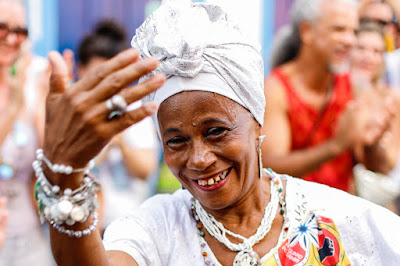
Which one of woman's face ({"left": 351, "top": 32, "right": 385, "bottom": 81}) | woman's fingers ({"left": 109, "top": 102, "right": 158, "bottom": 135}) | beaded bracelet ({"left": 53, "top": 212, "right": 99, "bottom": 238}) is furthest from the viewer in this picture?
woman's face ({"left": 351, "top": 32, "right": 385, "bottom": 81})

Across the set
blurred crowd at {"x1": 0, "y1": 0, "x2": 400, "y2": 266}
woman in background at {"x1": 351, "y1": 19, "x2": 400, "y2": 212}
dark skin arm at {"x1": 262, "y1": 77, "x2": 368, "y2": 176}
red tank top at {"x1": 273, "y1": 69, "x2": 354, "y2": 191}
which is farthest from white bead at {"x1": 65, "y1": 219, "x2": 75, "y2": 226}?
woman in background at {"x1": 351, "y1": 19, "x2": 400, "y2": 212}

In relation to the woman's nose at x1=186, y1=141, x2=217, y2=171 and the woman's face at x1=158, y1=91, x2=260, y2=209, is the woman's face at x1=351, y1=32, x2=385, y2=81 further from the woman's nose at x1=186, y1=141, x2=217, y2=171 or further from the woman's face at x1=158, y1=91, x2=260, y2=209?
the woman's nose at x1=186, y1=141, x2=217, y2=171

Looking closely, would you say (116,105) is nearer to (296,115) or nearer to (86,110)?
(86,110)

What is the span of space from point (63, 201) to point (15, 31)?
2.39m

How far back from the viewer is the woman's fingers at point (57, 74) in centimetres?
153

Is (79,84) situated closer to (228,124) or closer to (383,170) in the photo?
(228,124)

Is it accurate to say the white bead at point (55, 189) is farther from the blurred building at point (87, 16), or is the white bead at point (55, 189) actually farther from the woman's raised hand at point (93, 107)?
the blurred building at point (87, 16)

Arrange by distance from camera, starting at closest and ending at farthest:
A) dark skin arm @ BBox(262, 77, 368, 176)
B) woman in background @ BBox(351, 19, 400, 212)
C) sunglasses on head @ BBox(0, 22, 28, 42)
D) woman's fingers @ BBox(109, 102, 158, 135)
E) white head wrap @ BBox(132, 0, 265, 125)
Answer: woman's fingers @ BBox(109, 102, 158, 135), white head wrap @ BBox(132, 0, 265, 125), sunglasses on head @ BBox(0, 22, 28, 42), dark skin arm @ BBox(262, 77, 368, 176), woman in background @ BBox(351, 19, 400, 212)

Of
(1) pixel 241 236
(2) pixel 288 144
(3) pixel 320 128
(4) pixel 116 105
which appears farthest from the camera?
(3) pixel 320 128

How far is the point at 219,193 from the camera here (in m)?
2.10

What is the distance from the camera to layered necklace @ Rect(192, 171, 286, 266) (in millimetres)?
2137

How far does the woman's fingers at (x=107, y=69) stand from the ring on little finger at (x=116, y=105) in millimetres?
68

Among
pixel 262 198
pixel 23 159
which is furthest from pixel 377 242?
pixel 23 159

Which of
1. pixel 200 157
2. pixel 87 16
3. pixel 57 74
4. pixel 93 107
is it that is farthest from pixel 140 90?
pixel 87 16
